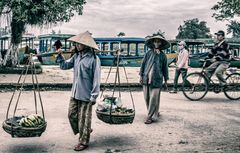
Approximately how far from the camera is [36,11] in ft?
64.6

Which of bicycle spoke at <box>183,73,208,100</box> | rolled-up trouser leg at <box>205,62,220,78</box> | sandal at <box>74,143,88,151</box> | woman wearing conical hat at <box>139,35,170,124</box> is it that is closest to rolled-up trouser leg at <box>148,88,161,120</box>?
woman wearing conical hat at <box>139,35,170,124</box>

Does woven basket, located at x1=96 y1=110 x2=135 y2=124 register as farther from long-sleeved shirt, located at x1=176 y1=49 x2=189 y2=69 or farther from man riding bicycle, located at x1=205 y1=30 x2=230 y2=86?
long-sleeved shirt, located at x1=176 y1=49 x2=189 y2=69

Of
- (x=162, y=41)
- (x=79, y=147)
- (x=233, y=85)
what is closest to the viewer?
(x=79, y=147)

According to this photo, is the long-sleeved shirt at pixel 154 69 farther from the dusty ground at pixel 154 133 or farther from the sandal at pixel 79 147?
the sandal at pixel 79 147

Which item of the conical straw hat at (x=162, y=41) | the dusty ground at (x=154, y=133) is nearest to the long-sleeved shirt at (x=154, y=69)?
the conical straw hat at (x=162, y=41)

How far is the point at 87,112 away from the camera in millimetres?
5781

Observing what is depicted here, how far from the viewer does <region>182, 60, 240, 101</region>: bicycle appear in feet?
36.6

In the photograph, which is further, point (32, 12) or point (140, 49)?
point (140, 49)

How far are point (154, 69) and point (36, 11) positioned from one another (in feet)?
43.0

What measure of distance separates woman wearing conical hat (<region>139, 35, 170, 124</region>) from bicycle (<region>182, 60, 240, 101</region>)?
3152mm

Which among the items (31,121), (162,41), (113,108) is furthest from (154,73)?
(31,121)

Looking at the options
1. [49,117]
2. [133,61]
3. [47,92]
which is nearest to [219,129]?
[49,117]

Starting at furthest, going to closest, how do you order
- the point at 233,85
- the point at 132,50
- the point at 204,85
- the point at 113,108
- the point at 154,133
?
the point at 132,50
the point at 233,85
the point at 204,85
the point at 154,133
the point at 113,108

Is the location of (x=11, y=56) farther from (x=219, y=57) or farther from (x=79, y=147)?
(x=79, y=147)
